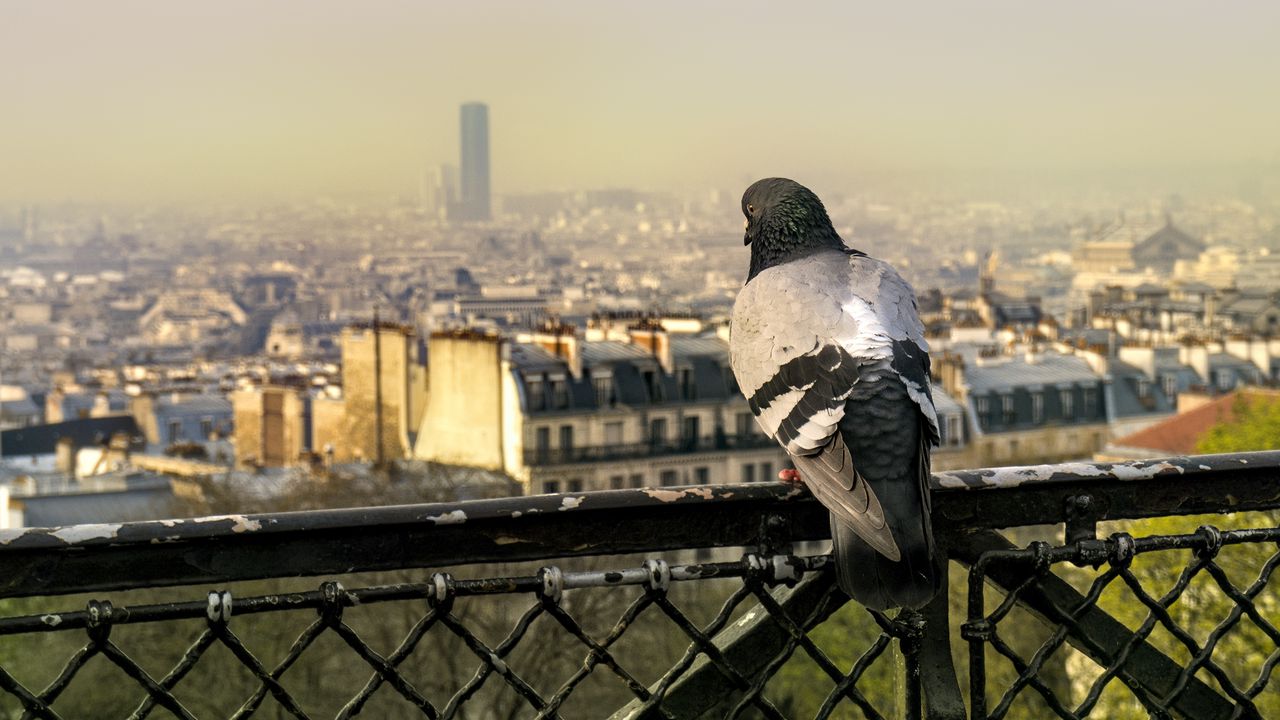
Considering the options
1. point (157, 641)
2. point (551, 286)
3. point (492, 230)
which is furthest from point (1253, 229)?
point (157, 641)

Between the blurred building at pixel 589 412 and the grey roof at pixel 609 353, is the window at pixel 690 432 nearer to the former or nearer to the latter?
the blurred building at pixel 589 412

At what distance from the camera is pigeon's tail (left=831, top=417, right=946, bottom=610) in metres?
1.97

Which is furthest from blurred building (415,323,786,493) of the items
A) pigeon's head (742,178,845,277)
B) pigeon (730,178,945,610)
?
pigeon (730,178,945,610)

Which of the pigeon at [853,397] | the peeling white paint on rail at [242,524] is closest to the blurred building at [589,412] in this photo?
the pigeon at [853,397]

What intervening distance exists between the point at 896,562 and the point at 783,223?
122 centimetres

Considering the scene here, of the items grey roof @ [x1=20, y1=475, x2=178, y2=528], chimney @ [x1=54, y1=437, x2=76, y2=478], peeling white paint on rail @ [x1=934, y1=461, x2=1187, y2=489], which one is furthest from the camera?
chimney @ [x1=54, y1=437, x2=76, y2=478]

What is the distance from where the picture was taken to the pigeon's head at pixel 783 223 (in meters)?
3.10

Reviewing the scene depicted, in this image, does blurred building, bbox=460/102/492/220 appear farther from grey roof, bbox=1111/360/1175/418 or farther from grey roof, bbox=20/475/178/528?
grey roof, bbox=20/475/178/528

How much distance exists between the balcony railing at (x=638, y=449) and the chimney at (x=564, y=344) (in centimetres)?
140

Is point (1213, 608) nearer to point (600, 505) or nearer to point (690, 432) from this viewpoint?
point (600, 505)

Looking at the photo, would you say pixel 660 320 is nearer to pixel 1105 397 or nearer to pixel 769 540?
pixel 1105 397

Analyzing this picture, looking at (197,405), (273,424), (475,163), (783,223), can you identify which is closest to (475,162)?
(475,163)

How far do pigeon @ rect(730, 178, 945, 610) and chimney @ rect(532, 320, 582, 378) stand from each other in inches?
1210

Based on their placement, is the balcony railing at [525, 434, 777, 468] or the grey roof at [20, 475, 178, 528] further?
the balcony railing at [525, 434, 777, 468]
